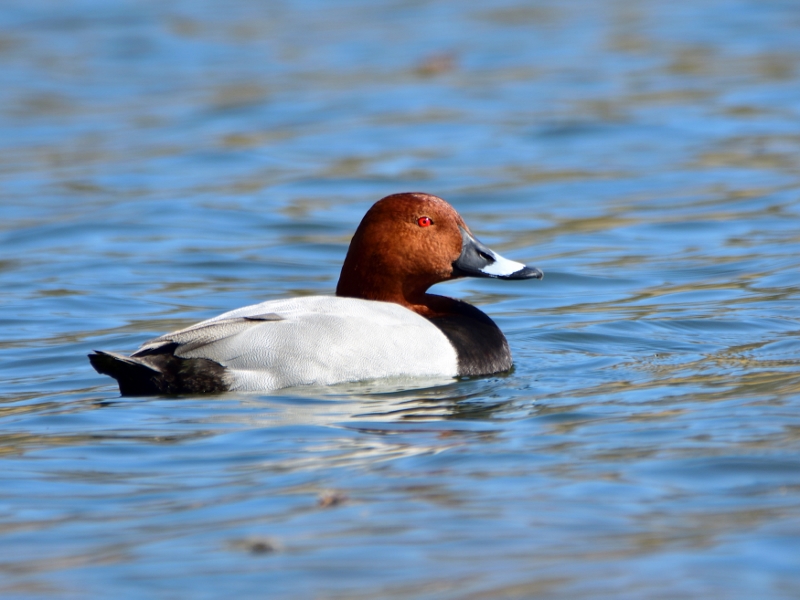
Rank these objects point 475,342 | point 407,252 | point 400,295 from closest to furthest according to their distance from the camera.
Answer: point 475,342
point 407,252
point 400,295

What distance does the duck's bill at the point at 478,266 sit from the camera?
5895 millimetres

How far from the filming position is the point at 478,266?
5.91 meters

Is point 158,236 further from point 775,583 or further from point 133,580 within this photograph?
point 775,583

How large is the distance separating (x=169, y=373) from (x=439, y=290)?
314cm

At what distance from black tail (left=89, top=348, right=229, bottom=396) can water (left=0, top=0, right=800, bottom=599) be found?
8cm

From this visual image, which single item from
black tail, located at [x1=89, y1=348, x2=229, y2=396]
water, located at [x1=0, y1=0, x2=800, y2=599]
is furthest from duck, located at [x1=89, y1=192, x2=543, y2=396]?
water, located at [x1=0, y1=0, x2=800, y2=599]

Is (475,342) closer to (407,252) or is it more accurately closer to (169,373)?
(407,252)

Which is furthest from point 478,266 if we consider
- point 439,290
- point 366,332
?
point 439,290

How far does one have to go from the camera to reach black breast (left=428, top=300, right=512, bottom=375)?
555cm

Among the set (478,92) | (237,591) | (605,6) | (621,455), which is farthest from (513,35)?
(237,591)

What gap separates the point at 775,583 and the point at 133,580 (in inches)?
63.1

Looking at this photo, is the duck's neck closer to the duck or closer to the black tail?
the duck

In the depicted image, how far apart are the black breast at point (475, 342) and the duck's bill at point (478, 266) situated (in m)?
0.19

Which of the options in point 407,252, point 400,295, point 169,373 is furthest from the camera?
point 400,295
